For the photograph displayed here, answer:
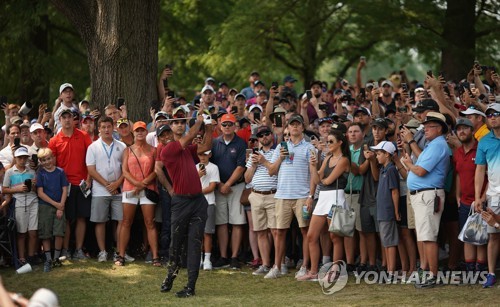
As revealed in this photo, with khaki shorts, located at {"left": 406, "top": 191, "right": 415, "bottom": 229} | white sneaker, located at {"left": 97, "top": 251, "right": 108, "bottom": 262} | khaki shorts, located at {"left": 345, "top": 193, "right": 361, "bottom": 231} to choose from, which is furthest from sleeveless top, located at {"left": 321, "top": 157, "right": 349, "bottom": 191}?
white sneaker, located at {"left": 97, "top": 251, "right": 108, "bottom": 262}

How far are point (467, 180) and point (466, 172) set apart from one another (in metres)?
0.11

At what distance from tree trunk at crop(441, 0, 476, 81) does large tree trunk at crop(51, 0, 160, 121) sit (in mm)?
8788

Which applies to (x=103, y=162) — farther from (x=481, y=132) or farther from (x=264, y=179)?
(x=481, y=132)

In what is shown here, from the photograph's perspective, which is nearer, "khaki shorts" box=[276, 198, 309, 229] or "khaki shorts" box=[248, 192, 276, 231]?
"khaki shorts" box=[276, 198, 309, 229]

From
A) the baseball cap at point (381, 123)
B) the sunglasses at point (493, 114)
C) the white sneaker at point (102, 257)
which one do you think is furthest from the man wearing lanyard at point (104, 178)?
the sunglasses at point (493, 114)

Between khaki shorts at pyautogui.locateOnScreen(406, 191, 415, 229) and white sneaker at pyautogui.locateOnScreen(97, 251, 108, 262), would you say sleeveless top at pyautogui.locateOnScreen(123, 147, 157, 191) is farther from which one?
khaki shorts at pyautogui.locateOnScreen(406, 191, 415, 229)

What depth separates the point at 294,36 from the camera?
2938cm

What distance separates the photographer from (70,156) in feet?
51.3

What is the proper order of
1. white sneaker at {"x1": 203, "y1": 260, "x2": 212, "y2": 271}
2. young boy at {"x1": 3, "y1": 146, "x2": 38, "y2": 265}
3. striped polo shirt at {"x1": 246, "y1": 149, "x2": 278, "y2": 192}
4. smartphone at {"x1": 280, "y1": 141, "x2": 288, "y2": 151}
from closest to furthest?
smartphone at {"x1": 280, "y1": 141, "x2": 288, "y2": 151}, striped polo shirt at {"x1": 246, "y1": 149, "x2": 278, "y2": 192}, white sneaker at {"x1": 203, "y1": 260, "x2": 212, "y2": 271}, young boy at {"x1": 3, "y1": 146, "x2": 38, "y2": 265}

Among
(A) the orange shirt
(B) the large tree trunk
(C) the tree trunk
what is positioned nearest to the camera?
(A) the orange shirt

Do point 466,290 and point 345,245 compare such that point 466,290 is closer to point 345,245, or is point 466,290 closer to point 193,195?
point 345,245

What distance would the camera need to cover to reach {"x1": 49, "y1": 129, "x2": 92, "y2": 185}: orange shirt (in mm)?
15641

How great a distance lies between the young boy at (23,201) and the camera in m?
15.0

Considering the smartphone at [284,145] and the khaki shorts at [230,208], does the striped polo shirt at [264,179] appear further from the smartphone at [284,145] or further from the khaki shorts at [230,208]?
the khaki shorts at [230,208]
